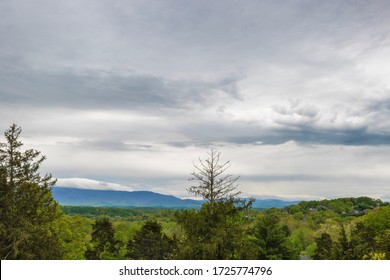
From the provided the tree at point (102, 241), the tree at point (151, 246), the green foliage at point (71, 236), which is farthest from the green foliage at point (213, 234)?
the tree at point (102, 241)

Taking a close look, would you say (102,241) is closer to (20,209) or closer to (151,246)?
(151,246)

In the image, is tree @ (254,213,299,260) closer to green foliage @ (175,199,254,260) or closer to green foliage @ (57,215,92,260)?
green foliage @ (57,215,92,260)

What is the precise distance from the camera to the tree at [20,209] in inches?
947

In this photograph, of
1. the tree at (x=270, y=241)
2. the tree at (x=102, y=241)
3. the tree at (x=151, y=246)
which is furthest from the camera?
the tree at (x=102, y=241)

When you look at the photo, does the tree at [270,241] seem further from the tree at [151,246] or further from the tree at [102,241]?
the tree at [102,241]

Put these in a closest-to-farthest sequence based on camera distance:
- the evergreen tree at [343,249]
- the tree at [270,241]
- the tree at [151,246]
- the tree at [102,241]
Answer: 1. the evergreen tree at [343,249]
2. the tree at [270,241]
3. the tree at [151,246]
4. the tree at [102,241]

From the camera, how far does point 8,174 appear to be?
25.2 meters

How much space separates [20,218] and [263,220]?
93.5ft

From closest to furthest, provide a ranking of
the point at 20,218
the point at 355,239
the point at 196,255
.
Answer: the point at 196,255 → the point at 20,218 → the point at 355,239

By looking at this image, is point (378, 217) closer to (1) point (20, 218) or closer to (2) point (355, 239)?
(2) point (355, 239)

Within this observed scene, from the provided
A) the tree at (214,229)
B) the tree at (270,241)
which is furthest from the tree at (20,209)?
the tree at (270,241)

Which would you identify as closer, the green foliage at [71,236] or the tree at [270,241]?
the tree at [270,241]

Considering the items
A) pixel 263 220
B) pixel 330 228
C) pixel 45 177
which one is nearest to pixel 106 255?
pixel 263 220

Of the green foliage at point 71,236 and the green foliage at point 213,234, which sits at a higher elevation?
the green foliage at point 213,234
